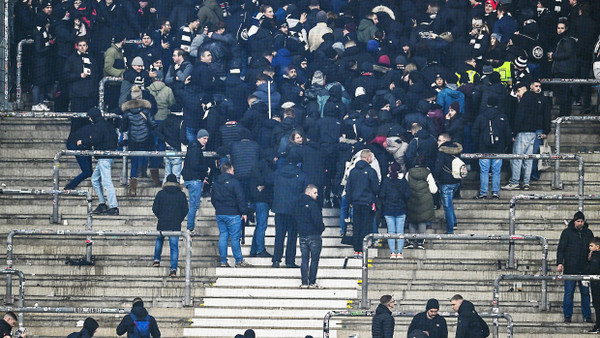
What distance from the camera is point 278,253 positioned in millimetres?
21031

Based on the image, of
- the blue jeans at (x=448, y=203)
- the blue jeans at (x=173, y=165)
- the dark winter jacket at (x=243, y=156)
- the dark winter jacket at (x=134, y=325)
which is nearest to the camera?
the dark winter jacket at (x=134, y=325)

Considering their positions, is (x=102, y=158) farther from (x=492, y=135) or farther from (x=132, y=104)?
(x=492, y=135)

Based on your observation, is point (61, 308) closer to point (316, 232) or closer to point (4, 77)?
point (316, 232)

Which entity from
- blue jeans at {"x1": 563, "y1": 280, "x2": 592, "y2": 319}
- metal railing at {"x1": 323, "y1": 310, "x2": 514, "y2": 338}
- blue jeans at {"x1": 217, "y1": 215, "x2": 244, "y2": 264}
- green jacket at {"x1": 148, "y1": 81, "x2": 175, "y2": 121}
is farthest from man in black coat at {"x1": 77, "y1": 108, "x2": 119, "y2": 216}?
blue jeans at {"x1": 563, "y1": 280, "x2": 592, "y2": 319}

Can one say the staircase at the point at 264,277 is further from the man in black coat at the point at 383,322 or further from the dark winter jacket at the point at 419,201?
the man in black coat at the point at 383,322

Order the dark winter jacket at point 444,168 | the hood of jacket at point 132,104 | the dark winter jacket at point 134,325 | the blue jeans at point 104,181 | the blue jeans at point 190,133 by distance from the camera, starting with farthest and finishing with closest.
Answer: the blue jeans at point 190,133, the hood of jacket at point 132,104, the blue jeans at point 104,181, the dark winter jacket at point 444,168, the dark winter jacket at point 134,325

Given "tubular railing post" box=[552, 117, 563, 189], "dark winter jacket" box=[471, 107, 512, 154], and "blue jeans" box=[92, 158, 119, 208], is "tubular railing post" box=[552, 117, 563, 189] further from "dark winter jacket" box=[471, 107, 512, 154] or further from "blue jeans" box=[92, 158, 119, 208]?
"blue jeans" box=[92, 158, 119, 208]

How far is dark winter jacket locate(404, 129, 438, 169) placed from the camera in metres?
22.0

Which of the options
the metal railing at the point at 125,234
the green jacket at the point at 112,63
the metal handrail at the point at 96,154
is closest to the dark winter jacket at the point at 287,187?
the metal railing at the point at 125,234

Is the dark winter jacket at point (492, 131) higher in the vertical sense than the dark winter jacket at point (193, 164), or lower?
higher

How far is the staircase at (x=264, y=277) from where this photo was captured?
1995 cm

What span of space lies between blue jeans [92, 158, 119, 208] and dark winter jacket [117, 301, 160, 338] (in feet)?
14.3

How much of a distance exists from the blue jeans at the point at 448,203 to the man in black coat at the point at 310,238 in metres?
2.24

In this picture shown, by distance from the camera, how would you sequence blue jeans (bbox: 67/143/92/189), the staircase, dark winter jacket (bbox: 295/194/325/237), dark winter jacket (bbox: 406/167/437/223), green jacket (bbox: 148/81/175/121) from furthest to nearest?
1. green jacket (bbox: 148/81/175/121)
2. blue jeans (bbox: 67/143/92/189)
3. dark winter jacket (bbox: 406/167/437/223)
4. dark winter jacket (bbox: 295/194/325/237)
5. the staircase
